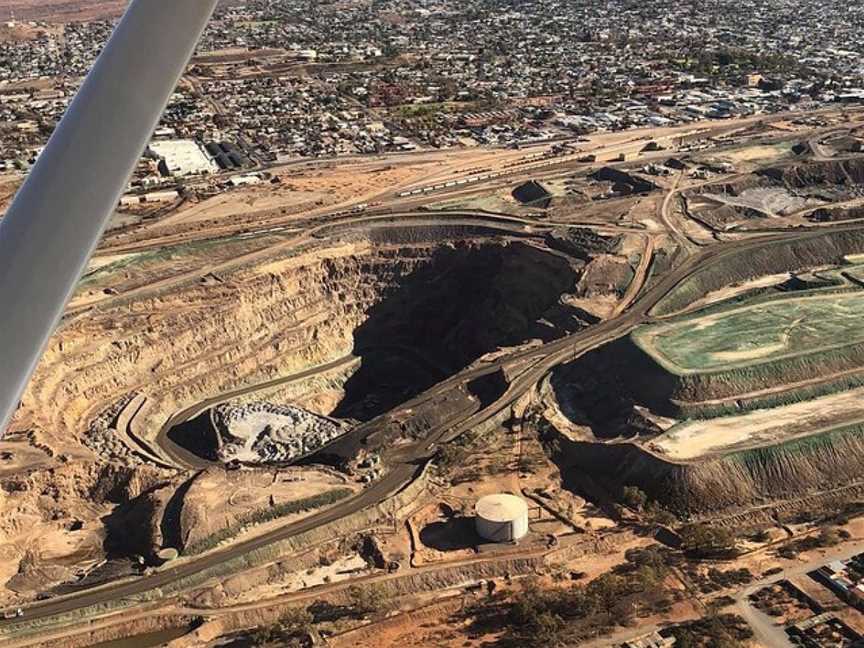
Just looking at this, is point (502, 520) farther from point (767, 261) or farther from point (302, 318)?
point (767, 261)

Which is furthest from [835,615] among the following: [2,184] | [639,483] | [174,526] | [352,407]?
[2,184]

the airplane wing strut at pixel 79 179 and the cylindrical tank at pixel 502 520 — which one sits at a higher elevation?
the airplane wing strut at pixel 79 179

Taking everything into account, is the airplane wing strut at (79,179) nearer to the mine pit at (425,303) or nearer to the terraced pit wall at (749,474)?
the terraced pit wall at (749,474)

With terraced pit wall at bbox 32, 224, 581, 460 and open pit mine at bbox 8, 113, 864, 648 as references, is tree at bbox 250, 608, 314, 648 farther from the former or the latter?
terraced pit wall at bbox 32, 224, 581, 460

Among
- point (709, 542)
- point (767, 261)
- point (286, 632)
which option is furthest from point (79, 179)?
point (767, 261)

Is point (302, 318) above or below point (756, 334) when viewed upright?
above

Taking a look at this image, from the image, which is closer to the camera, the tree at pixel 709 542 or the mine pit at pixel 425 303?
the tree at pixel 709 542

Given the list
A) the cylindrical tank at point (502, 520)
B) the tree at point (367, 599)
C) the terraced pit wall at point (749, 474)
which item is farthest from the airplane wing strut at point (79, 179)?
the terraced pit wall at point (749, 474)

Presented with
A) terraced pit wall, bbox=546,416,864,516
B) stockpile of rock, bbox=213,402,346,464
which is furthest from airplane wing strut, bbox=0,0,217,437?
stockpile of rock, bbox=213,402,346,464
